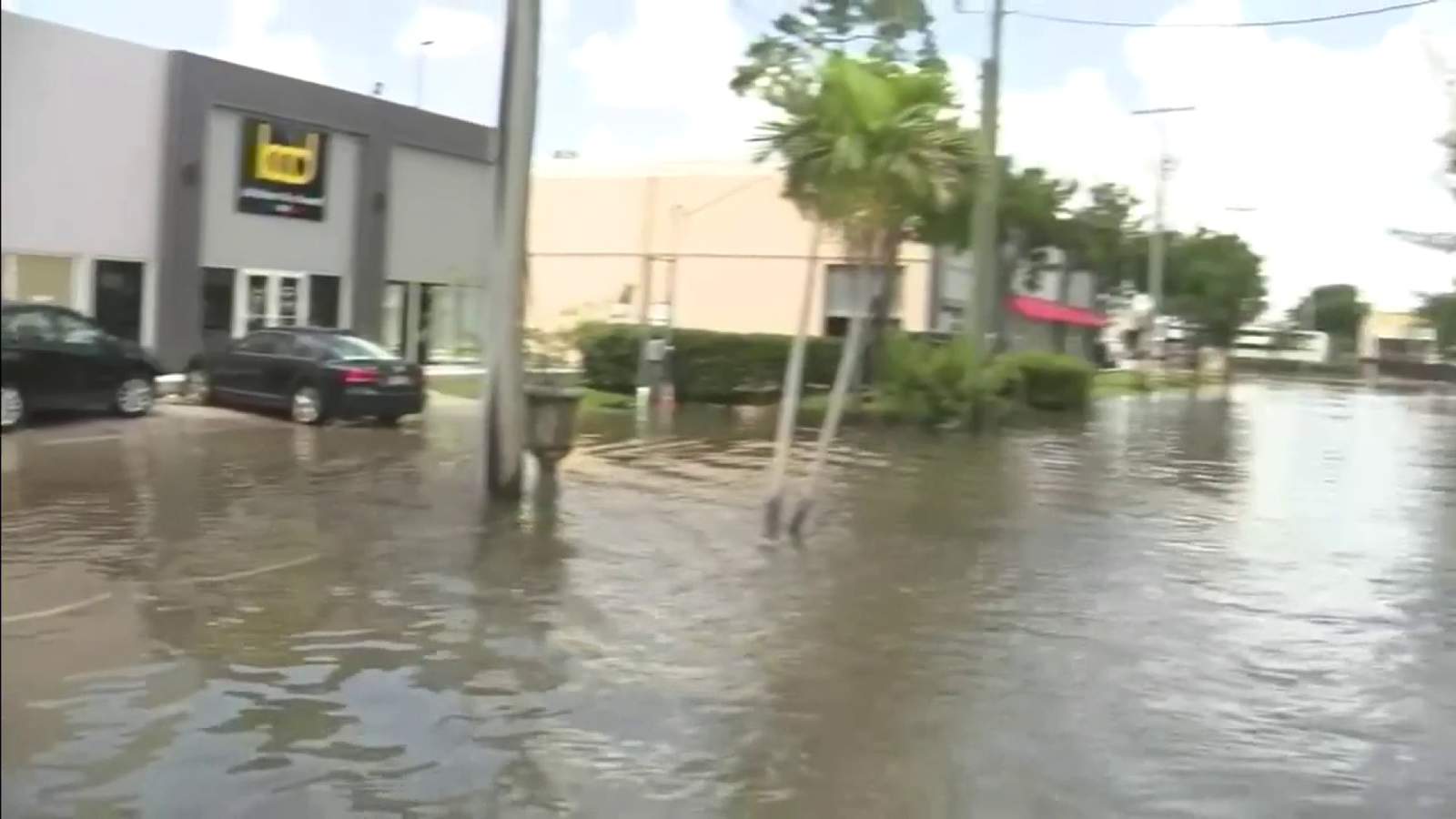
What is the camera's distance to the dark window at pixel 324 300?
343cm

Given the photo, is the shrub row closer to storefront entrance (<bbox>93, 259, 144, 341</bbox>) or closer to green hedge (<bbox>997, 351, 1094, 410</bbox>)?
green hedge (<bbox>997, 351, 1094, 410</bbox>)

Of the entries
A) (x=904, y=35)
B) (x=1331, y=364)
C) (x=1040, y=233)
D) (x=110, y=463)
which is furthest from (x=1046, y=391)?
(x=110, y=463)

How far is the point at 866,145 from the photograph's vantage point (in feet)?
25.3

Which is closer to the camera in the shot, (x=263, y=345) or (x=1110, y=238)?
(x=263, y=345)

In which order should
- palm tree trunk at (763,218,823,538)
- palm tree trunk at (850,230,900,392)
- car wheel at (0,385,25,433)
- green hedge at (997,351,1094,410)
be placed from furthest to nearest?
1. green hedge at (997,351,1094,410)
2. palm tree trunk at (850,230,900,392)
3. palm tree trunk at (763,218,823,538)
4. car wheel at (0,385,25,433)

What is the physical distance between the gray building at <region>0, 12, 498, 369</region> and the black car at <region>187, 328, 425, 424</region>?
0.05 metres

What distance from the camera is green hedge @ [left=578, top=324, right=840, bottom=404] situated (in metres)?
9.40

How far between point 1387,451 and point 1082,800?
45.8ft

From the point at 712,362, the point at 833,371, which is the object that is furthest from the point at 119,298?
the point at 712,362

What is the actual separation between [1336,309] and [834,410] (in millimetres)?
3320

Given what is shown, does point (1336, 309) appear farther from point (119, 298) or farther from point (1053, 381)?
point (1053, 381)

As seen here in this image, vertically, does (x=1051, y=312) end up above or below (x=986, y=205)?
below

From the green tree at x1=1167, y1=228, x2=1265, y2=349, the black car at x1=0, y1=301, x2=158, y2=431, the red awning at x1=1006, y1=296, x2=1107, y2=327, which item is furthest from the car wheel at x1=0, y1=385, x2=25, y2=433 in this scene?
the red awning at x1=1006, y1=296, x2=1107, y2=327

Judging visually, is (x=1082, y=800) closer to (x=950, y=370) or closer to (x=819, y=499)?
(x=819, y=499)
